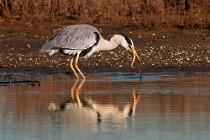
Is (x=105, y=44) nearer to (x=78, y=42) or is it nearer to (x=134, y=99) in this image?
(x=78, y=42)

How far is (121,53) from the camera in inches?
725

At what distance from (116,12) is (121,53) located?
4074mm

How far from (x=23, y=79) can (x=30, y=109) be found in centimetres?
407

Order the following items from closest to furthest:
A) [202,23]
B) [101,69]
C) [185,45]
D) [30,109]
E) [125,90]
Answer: [30,109], [125,90], [101,69], [185,45], [202,23]

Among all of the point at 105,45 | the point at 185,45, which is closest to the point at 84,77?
the point at 105,45

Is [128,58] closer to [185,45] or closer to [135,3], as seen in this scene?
[185,45]

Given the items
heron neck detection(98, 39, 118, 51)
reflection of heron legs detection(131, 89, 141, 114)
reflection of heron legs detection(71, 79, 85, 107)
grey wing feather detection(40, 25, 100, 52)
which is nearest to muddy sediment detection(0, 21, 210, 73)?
heron neck detection(98, 39, 118, 51)

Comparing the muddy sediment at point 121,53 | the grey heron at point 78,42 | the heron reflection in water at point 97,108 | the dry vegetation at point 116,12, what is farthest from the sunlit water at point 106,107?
the dry vegetation at point 116,12

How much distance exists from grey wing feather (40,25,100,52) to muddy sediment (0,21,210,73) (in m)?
1.23

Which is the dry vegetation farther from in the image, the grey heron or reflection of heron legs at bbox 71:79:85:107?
reflection of heron legs at bbox 71:79:85:107

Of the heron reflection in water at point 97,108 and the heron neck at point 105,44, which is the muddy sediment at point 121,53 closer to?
the heron neck at point 105,44

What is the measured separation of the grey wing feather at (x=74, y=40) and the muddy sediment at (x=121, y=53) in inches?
48.3

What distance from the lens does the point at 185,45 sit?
19.5 meters

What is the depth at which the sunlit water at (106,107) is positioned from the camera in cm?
914
